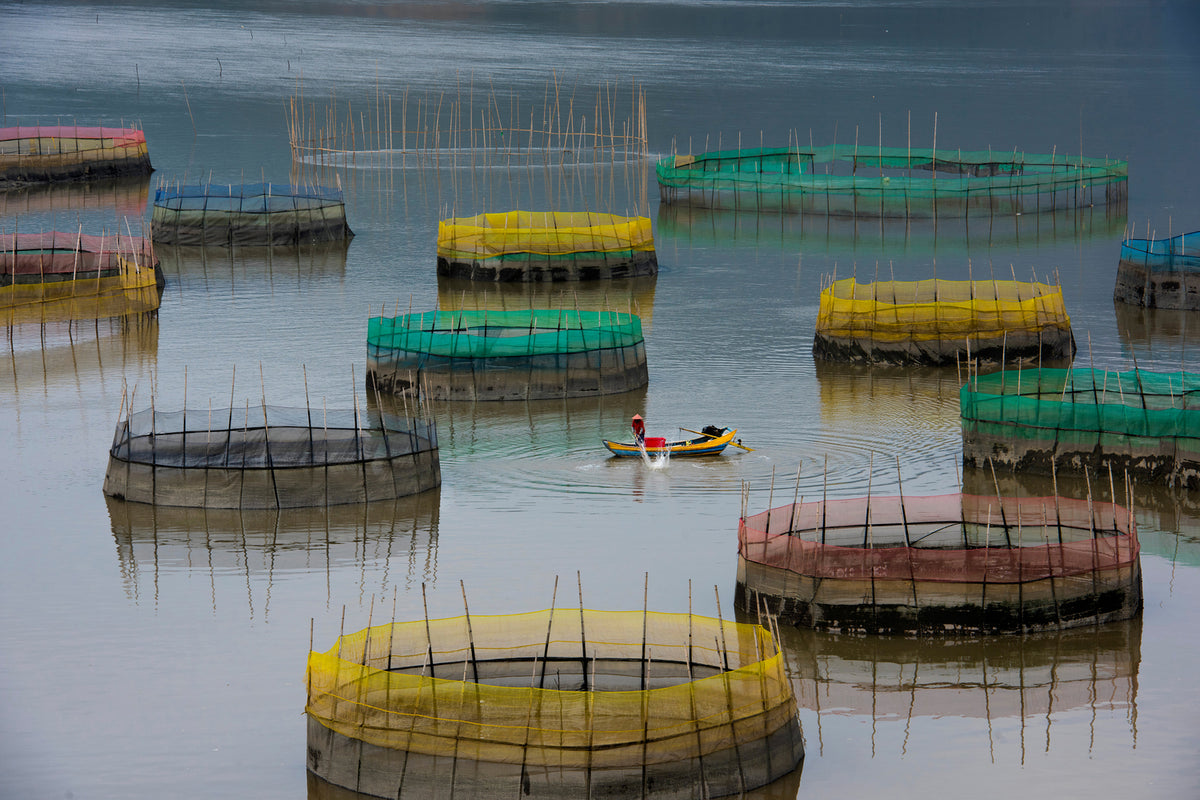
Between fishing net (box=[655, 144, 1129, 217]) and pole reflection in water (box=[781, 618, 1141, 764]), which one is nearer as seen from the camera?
pole reflection in water (box=[781, 618, 1141, 764])

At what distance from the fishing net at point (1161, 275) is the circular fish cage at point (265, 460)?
89.0 ft

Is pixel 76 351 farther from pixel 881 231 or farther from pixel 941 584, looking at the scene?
pixel 881 231

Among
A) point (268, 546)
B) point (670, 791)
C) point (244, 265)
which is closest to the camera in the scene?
point (670, 791)

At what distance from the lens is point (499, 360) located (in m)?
40.8

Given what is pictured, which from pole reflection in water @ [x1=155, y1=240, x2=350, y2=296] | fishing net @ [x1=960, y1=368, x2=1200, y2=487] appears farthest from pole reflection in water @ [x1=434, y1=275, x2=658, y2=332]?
fishing net @ [x1=960, y1=368, x2=1200, y2=487]

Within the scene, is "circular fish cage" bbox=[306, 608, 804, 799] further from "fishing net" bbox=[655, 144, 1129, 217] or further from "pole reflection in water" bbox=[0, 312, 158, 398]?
"fishing net" bbox=[655, 144, 1129, 217]

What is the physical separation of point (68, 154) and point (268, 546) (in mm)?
54268

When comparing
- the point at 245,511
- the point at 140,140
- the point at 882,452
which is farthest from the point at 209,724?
the point at 140,140

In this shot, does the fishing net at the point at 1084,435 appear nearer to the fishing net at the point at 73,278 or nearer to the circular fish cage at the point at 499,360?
the circular fish cage at the point at 499,360

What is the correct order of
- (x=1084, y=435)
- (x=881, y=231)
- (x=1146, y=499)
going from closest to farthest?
(x=1146, y=499), (x=1084, y=435), (x=881, y=231)

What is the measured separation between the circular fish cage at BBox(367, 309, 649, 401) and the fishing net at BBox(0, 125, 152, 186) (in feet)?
136

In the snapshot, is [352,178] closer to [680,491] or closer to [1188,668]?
[680,491]

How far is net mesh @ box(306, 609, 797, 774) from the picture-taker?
19906 mm

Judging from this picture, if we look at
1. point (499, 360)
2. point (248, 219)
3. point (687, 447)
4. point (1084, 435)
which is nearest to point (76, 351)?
point (499, 360)
